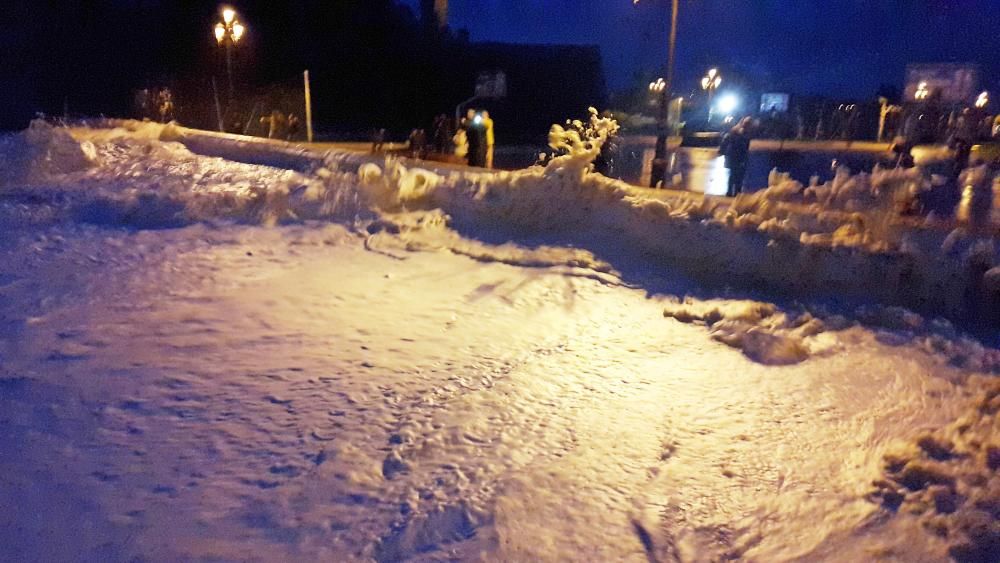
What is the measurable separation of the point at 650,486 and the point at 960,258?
4.46 metres

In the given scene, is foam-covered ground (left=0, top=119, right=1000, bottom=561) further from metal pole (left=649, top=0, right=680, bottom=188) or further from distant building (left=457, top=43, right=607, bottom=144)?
distant building (left=457, top=43, right=607, bottom=144)

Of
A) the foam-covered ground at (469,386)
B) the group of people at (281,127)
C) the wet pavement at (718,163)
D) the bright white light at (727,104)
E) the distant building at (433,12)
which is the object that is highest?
the distant building at (433,12)

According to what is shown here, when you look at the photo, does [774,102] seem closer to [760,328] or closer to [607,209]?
[607,209]

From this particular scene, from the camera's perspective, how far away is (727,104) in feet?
146

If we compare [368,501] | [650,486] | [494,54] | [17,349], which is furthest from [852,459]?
[494,54]

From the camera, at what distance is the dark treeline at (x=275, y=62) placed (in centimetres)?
3678

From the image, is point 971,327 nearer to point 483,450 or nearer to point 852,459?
point 852,459

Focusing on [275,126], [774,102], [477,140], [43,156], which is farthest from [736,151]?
[774,102]

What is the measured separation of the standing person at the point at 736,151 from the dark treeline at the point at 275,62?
81.1 ft

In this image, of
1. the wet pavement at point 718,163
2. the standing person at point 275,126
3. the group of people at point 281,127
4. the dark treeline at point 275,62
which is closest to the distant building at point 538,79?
the dark treeline at point 275,62

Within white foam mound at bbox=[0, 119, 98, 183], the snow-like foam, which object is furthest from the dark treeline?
the snow-like foam

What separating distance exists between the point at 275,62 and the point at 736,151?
101 ft

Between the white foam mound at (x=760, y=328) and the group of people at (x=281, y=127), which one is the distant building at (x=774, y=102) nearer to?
the group of people at (x=281, y=127)

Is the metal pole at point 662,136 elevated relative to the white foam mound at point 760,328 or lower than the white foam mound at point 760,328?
elevated
